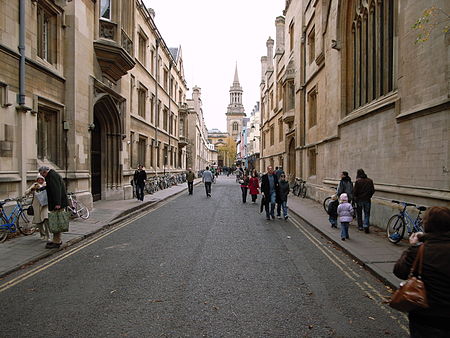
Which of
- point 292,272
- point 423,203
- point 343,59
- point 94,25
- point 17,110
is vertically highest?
point 94,25

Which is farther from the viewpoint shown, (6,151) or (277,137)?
(277,137)

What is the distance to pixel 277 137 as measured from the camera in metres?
33.5

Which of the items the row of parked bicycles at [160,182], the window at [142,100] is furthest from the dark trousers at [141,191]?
the window at [142,100]

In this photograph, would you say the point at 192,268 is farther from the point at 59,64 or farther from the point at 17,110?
the point at 59,64

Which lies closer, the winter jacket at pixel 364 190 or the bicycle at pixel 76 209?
the winter jacket at pixel 364 190

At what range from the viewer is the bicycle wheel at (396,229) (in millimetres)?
7711

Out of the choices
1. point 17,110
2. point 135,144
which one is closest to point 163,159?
point 135,144

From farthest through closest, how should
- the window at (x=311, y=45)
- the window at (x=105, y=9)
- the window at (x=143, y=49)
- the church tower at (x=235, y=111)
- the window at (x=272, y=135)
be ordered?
the church tower at (x=235, y=111)
the window at (x=272, y=135)
the window at (x=143, y=49)
the window at (x=311, y=45)
the window at (x=105, y=9)

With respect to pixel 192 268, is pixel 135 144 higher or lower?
higher

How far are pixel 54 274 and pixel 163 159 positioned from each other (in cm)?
2562

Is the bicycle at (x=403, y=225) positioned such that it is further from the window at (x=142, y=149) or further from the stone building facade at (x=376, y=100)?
the window at (x=142, y=149)

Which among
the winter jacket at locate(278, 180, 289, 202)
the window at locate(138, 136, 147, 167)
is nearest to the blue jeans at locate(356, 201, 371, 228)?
the winter jacket at locate(278, 180, 289, 202)

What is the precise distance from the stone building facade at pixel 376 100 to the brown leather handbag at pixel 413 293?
549cm

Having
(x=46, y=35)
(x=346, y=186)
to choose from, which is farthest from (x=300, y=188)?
(x=46, y=35)
